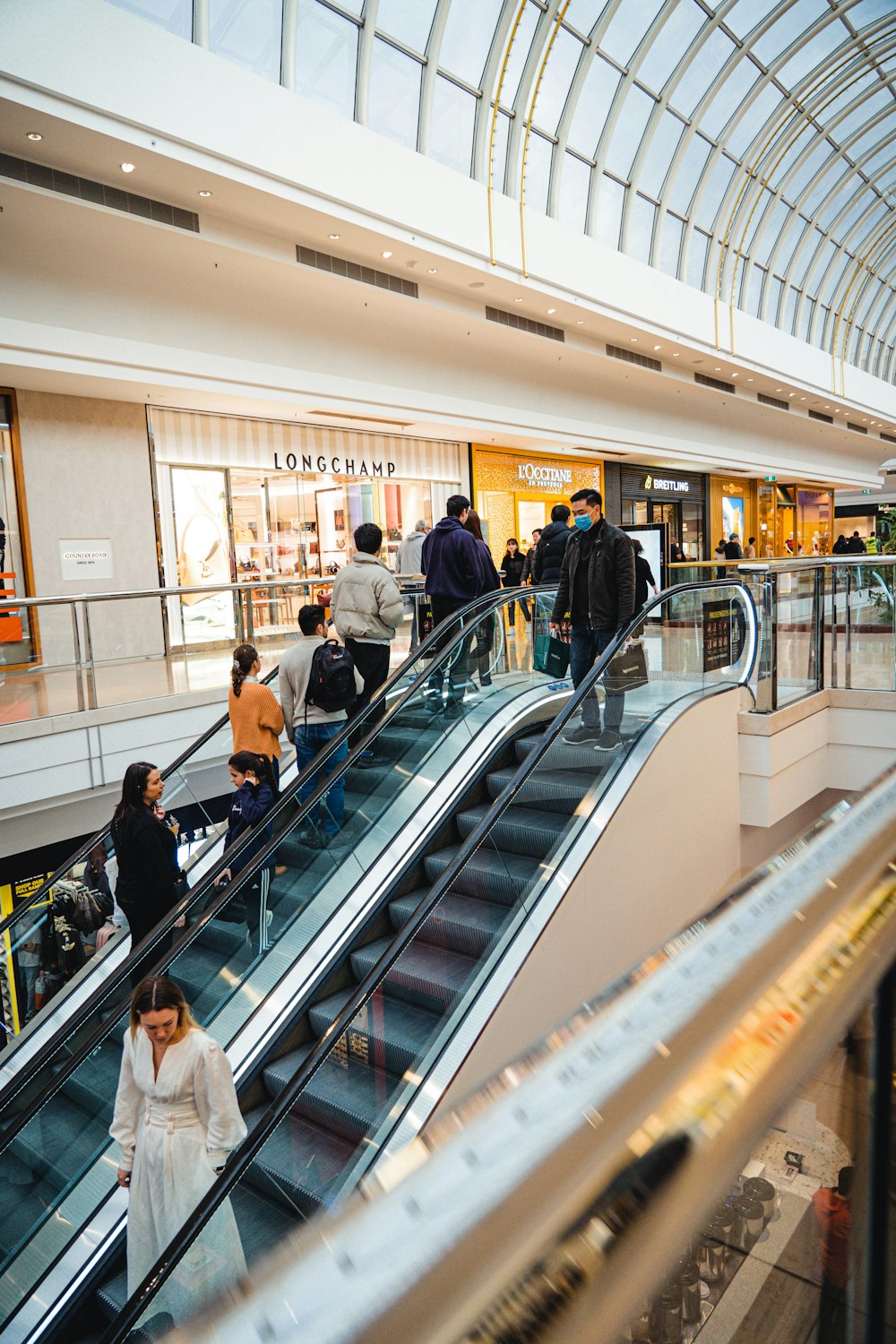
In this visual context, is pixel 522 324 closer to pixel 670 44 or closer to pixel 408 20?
pixel 408 20

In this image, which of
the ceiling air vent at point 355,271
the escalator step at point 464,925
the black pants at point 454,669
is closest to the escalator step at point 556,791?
the escalator step at point 464,925

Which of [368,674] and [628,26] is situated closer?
[368,674]

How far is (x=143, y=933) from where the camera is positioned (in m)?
6.16

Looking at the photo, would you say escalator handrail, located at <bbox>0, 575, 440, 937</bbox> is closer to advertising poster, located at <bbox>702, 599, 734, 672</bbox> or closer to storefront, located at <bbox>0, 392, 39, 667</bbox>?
advertising poster, located at <bbox>702, 599, 734, 672</bbox>

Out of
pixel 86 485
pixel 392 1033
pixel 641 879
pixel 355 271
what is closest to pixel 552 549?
pixel 641 879

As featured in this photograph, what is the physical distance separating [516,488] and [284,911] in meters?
17.2

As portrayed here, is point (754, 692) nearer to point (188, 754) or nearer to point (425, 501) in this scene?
point (188, 754)

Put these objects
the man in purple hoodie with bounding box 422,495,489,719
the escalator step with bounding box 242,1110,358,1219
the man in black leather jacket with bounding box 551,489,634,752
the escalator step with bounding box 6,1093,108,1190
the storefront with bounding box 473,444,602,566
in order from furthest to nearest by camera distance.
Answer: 1. the storefront with bounding box 473,444,602,566
2. the man in purple hoodie with bounding box 422,495,489,719
3. the man in black leather jacket with bounding box 551,489,634,752
4. the escalator step with bounding box 6,1093,108,1190
5. the escalator step with bounding box 242,1110,358,1219

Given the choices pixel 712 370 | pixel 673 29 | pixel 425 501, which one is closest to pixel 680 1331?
pixel 425 501

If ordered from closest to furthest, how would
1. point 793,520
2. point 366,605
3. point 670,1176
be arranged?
point 670,1176
point 366,605
point 793,520

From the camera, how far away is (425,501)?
19.3 meters

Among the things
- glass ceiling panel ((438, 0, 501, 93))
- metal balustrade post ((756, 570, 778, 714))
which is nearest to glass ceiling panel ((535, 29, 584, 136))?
glass ceiling panel ((438, 0, 501, 93))

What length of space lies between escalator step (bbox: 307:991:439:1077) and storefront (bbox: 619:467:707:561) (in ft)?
68.6

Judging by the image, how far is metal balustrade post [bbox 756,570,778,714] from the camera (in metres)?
8.62
